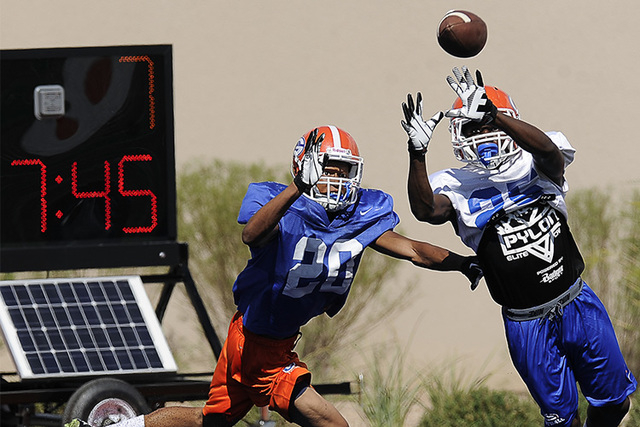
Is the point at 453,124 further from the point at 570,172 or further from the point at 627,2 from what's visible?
the point at 627,2

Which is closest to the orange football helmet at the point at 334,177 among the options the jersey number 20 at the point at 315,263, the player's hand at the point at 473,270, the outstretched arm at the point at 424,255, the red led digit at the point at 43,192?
the jersey number 20 at the point at 315,263

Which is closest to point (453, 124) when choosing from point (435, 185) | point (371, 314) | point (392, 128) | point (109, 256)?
point (435, 185)

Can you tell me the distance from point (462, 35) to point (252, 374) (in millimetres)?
1770

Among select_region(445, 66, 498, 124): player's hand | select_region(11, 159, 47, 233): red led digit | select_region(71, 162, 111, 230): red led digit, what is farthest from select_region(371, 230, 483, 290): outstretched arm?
select_region(11, 159, 47, 233): red led digit

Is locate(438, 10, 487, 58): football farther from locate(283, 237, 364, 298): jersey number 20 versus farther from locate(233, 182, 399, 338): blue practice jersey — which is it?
locate(283, 237, 364, 298): jersey number 20

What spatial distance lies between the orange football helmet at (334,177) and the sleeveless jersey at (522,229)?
51 centimetres

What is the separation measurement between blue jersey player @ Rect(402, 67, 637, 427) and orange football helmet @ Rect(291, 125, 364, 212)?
0.30m

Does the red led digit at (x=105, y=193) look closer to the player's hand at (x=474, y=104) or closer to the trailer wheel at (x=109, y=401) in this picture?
the trailer wheel at (x=109, y=401)

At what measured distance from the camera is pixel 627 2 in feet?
37.4

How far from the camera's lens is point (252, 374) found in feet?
17.8

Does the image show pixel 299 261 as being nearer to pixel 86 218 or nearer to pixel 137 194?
pixel 137 194

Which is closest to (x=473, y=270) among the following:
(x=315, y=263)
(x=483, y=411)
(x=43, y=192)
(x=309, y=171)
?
(x=315, y=263)

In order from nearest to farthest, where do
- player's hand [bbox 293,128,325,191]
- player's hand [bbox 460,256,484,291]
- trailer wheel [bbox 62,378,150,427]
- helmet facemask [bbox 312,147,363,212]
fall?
player's hand [bbox 293,128,325,191] → helmet facemask [bbox 312,147,363,212] → player's hand [bbox 460,256,484,291] → trailer wheel [bbox 62,378,150,427]

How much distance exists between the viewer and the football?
570 cm
